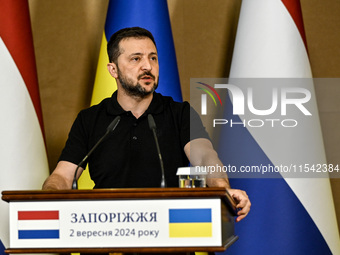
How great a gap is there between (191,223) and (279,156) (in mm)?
1483

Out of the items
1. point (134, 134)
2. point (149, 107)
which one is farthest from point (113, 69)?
point (134, 134)

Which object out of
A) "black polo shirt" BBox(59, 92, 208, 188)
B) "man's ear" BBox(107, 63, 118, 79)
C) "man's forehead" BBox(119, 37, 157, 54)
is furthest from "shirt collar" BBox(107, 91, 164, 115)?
"man's forehead" BBox(119, 37, 157, 54)

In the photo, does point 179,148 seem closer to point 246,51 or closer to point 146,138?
point 146,138

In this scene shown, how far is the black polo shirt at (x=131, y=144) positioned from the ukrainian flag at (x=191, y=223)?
75cm

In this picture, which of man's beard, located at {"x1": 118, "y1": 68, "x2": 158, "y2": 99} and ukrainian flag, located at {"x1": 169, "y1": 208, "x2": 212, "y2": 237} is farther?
man's beard, located at {"x1": 118, "y1": 68, "x2": 158, "y2": 99}

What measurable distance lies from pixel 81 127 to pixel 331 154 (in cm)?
176

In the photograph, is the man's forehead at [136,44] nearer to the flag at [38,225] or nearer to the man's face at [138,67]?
→ the man's face at [138,67]

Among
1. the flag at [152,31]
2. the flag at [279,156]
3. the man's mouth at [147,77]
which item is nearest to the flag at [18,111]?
the flag at [152,31]

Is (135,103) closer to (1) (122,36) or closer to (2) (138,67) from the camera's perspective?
(2) (138,67)

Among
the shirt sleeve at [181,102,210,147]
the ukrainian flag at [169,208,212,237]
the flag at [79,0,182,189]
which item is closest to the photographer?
the ukrainian flag at [169,208,212,237]

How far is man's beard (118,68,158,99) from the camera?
2.56 metres

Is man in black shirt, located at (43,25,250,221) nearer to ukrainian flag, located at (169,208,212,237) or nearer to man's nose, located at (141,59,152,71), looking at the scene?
man's nose, located at (141,59,152,71)

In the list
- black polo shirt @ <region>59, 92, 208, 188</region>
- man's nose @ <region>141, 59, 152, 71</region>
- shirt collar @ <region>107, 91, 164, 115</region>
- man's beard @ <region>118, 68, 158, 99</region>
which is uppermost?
man's nose @ <region>141, 59, 152, 71</region>

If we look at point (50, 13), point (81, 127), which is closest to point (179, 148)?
point (81, 127)
